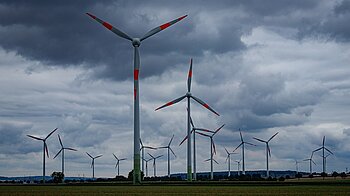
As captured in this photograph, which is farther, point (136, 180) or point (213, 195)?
point (136, 180)

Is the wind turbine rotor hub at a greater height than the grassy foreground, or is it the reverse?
the wind turbine rotor hub

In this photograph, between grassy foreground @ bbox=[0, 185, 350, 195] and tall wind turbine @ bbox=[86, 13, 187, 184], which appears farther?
tall wind turbine @ bbox=[86, 13, 187, 184]

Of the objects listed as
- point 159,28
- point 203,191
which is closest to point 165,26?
point 159,28

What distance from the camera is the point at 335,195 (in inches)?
2334

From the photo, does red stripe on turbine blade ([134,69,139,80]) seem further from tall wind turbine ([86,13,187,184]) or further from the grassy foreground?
the grassy foreground

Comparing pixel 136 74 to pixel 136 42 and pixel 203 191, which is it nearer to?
pixel 136 42

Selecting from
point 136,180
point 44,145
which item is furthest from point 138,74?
point 44,145

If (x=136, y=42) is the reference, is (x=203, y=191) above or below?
below

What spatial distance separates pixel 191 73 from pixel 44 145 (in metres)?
55.6

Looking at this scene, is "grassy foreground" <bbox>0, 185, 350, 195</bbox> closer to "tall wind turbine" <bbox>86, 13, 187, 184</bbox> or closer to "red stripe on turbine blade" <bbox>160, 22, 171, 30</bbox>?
"tall wind turbine" <bbox>86, 13, 187, 184</bbox>

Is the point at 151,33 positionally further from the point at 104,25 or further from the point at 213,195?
the point at 213,195

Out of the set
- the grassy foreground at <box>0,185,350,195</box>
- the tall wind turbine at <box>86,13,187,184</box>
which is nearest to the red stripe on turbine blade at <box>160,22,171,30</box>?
the tall wind turbine at <box>86,13,187,184</box>

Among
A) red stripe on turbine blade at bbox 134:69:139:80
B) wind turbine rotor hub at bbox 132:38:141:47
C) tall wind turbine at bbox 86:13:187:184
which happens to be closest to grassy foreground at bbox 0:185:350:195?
tall wind turbine at bbox 86:13:187:184

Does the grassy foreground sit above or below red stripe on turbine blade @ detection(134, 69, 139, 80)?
below
